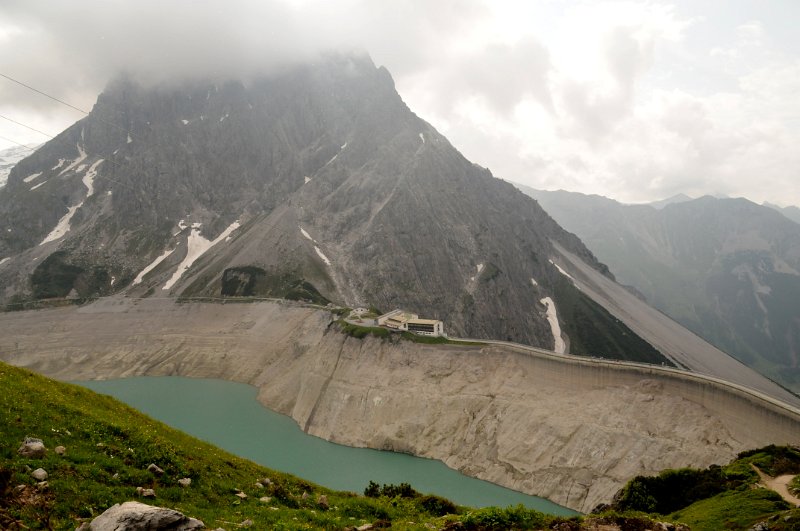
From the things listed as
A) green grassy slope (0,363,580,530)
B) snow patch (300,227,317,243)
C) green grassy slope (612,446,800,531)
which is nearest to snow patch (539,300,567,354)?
snow patch (300,227,317,243)

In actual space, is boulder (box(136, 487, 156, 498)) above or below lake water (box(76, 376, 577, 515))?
above

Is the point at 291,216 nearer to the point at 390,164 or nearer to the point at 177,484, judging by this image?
the point at 390,164

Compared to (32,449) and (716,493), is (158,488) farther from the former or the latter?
(716,493)

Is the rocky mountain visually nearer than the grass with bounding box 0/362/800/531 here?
No

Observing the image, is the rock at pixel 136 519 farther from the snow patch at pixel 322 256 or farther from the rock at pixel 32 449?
the snow patch at pixel 322 256

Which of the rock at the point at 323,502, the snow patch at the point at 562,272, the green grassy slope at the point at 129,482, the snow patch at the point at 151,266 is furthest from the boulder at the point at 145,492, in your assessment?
the snow patch at the point at 562,272

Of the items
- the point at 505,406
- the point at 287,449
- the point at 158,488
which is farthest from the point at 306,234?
the point at 158,488

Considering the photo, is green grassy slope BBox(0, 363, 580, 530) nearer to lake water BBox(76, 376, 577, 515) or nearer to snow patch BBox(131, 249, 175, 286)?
lake water BBox(76, 376, 577, 515)
